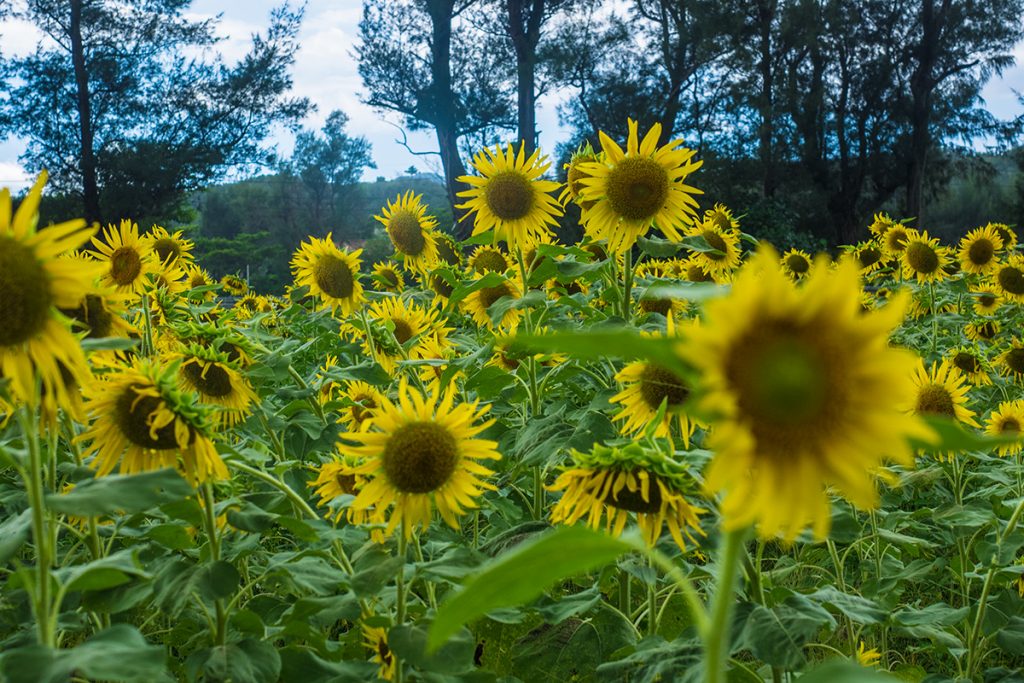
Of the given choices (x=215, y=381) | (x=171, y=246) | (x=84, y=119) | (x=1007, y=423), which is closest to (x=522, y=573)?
(x=215, y=381)

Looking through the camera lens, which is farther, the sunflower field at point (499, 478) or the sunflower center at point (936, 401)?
the sunflower center at point (936, 401)

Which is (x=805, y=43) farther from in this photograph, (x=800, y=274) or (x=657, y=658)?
(x=657, y=658)

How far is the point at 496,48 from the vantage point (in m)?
23.2

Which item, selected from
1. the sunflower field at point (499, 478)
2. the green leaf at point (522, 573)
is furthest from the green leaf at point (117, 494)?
the green leaf at point (522, 573)

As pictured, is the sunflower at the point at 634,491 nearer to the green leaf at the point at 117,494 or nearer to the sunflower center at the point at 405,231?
the green leaf at the point at 117,494

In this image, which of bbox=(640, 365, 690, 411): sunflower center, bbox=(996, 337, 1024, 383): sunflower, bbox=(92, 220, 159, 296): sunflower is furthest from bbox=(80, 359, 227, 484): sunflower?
bbox=(996, 337, 1024, 383): sunflower

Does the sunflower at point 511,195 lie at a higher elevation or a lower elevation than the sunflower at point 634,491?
higher

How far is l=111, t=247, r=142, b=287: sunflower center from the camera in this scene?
2338 millimetres

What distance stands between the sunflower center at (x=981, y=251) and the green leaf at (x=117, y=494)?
507 centimetres

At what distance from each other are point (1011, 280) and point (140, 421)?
4.84 meters

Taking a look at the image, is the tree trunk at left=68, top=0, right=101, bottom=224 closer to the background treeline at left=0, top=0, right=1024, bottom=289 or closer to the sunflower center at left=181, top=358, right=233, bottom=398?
the background treeline at left=0, top=0, right=1024, bottom=289

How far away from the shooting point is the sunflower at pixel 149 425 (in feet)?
4.22

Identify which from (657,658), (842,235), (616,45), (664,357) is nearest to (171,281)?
(657,658)

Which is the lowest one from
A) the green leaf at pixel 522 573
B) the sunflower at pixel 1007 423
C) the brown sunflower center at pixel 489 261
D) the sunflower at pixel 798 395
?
the sunflower at pixel 1007 423
